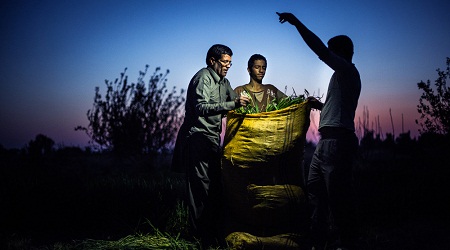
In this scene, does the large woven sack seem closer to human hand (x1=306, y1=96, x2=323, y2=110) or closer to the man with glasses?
human hand (x1=306, y1=96, x2=323, y2=110)

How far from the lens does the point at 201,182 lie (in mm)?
3008

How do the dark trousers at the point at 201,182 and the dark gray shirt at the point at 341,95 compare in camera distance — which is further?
the dark trousers at the point at 201,182

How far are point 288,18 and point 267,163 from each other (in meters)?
1.21

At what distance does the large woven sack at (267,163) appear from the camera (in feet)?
8.93

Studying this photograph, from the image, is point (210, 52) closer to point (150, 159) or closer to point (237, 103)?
point (237, 103)

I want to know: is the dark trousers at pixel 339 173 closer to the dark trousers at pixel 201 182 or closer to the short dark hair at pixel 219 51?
the dark trousers at pixel 201 182

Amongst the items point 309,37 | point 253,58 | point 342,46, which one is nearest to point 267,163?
point 309,37

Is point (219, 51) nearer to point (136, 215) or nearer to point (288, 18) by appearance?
point (288, 18)

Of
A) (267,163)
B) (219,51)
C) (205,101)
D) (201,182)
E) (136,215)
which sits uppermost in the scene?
(219,51)

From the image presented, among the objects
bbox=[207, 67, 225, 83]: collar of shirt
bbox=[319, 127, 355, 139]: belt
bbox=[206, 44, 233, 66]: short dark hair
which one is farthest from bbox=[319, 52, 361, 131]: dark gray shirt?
bbox=[207, 67, 225, 83]: collar of shirt

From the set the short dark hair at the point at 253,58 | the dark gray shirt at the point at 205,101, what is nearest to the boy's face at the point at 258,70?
the short dark hair at the point at 253,58

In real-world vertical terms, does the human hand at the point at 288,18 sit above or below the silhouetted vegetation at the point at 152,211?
above

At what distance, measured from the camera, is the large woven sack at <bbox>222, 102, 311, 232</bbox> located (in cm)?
272

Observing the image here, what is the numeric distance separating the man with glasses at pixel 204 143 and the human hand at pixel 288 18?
1.78ft
